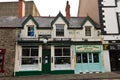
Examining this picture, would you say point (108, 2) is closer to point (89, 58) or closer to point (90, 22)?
point (90, 22)

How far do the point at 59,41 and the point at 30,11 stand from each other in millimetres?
28930

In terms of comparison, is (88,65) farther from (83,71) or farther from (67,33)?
(67,33)

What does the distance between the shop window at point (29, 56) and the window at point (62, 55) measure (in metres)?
2.36

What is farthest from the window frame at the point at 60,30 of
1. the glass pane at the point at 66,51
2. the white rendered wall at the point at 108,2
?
the white rendered wall at the point at 108,2

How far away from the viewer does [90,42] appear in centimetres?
2116

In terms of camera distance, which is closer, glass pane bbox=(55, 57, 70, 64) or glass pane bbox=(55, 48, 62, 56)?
glass pane bbox=(55, 57, 70, 64)

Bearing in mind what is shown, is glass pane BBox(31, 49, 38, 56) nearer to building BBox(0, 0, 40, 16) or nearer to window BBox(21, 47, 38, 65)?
window BBox(21, 47, 38, 65)

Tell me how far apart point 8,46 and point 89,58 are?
30.3ft

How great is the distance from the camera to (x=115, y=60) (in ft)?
70.6

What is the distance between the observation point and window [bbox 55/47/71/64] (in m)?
20.9

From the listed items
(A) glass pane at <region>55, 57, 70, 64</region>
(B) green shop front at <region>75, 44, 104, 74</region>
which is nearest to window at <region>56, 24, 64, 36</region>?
(B) green shop front at <region>75, 44, 104, 74</region>

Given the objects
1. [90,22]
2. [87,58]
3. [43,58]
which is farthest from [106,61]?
[43,58]

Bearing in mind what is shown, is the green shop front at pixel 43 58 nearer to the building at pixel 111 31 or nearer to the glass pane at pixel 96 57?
the glass pane at pixel 96 57

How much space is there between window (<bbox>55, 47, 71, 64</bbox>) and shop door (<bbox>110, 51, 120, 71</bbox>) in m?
5.03
